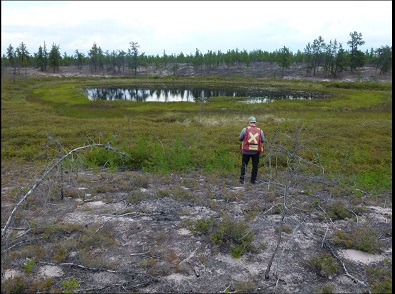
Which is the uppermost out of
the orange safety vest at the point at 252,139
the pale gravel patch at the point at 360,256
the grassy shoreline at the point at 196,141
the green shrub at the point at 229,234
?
the orange safety vest at the point at 252,139

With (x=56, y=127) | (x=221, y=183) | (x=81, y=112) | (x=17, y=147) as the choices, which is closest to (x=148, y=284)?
(x=221, y=183)

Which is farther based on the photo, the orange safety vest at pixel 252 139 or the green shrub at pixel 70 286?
the orange safety vest at pixel 252 139

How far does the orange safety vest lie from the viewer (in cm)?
1116

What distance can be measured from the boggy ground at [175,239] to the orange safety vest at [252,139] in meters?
1.40

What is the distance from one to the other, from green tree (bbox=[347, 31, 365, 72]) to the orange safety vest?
9287cm

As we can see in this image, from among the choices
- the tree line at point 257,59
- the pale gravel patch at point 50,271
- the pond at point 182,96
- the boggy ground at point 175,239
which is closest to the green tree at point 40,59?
the tree line at point 257,59

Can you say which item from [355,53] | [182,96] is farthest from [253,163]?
[355,53]

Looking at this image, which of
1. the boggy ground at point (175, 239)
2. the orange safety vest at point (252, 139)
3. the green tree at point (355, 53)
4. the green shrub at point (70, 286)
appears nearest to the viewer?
the green shrub at point (70, 286)

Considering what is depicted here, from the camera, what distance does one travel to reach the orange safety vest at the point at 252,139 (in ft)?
36.6

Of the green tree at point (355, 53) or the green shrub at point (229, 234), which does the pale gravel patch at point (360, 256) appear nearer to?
the green shrub at point (229, 234)

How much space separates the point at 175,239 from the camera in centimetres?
764

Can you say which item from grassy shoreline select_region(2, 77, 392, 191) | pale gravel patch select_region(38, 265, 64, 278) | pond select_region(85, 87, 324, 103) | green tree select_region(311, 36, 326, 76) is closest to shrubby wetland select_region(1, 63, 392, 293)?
pale gravel patch select_region(38, 265, 64, 278)

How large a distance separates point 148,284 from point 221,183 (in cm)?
580

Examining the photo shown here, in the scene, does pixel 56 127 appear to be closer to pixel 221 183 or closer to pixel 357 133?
pixel 221 183
